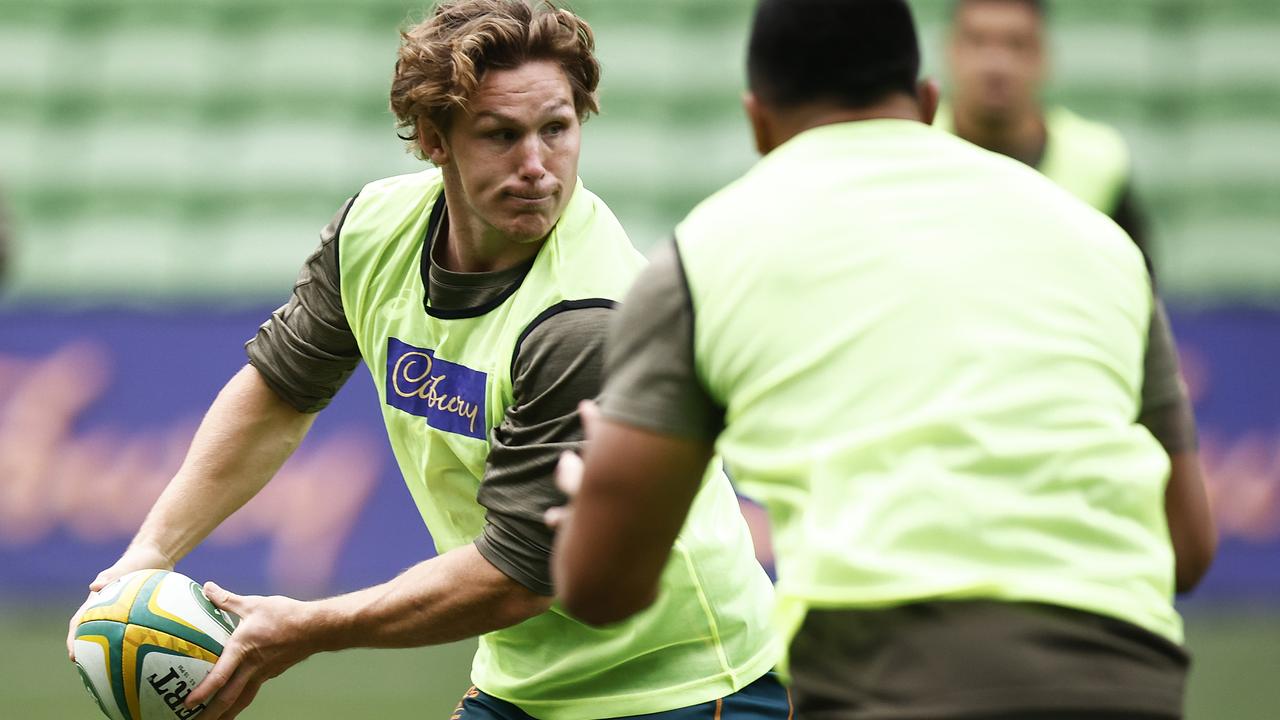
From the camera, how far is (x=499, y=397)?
10.5 feet

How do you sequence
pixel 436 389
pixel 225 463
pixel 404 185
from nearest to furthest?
pixel 436 389 < pixel 404 185 < pixel 225 463

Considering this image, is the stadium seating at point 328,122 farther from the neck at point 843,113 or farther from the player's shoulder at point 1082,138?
the neck at point 843,113

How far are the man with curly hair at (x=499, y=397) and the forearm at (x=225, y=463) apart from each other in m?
0.05

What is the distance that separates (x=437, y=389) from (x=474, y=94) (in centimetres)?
55

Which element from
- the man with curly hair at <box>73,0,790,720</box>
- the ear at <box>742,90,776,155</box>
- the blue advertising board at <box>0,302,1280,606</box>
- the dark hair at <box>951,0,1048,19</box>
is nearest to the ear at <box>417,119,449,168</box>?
the man with curly hair at <box>73,0,790,720</box>

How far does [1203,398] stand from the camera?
7.71 metres

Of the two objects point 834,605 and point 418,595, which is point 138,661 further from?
point 834,605

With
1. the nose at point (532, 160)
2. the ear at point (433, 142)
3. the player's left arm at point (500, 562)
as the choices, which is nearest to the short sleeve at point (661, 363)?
the player's left arm at point (500, 562)

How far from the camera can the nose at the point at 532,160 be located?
322 cm

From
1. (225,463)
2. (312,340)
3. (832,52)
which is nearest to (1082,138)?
(312,340)

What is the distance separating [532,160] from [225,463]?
100 centimetres

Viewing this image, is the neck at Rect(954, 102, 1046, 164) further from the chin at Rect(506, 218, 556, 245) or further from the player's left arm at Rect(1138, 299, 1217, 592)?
the player's left arm at Rect(1138, 299, 1217, 592)

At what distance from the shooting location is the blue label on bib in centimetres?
324

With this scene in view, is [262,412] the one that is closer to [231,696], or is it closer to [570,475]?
[231,696]
